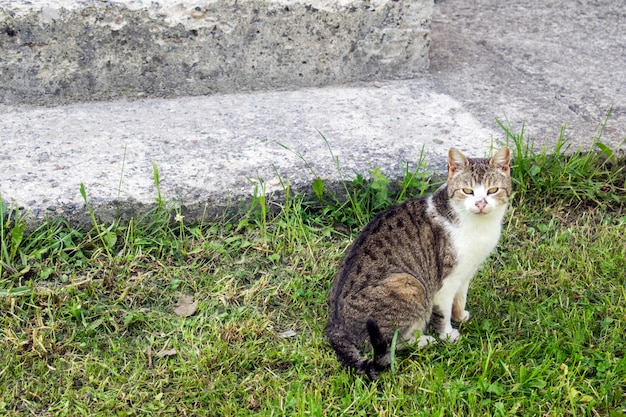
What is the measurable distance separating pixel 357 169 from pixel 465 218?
0.88m

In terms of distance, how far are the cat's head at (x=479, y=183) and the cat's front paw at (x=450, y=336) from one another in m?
0.54

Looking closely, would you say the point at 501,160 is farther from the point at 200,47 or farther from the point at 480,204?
the point at 200,47

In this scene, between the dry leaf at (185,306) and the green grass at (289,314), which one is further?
the dry leaf at (185,306)

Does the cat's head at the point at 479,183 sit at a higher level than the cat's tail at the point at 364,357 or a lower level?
higher

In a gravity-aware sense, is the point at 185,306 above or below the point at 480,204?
below

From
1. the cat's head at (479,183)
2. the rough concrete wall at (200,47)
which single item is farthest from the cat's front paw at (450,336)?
the rough concrete wall at (200,47)

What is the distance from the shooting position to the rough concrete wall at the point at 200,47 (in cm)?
400

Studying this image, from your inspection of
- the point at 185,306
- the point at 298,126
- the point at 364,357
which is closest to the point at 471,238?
the point at 364,357

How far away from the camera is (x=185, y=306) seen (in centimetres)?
318

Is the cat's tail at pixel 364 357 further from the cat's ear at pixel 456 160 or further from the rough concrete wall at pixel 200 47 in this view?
the rough concrete wall at pixel 200 47

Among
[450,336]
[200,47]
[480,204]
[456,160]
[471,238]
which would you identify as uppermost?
[200,47]

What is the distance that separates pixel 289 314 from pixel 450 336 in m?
0.73

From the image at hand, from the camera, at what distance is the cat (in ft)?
9.34

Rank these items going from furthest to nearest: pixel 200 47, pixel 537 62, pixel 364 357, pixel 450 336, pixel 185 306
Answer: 1. pixel 537 62
2. pixel 200 47
3. pixel 185 306
4. pixel 450 336
5. pixel 364 357
